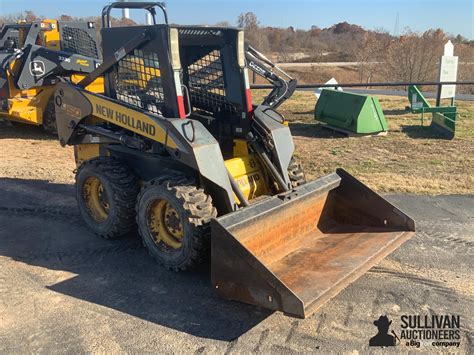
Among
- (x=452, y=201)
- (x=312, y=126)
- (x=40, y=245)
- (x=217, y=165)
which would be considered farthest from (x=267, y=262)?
(x=312, y=126)

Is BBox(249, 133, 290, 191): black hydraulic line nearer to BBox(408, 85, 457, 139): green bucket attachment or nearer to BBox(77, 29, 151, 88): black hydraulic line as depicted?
BBox(77, 29, 151, 88): black hydraulic line

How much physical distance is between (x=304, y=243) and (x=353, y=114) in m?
5.89

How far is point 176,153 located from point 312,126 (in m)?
7.31

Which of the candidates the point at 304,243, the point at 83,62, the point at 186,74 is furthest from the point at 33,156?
the point at 304,243

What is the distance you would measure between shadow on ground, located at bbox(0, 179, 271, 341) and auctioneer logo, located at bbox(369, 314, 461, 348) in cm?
82

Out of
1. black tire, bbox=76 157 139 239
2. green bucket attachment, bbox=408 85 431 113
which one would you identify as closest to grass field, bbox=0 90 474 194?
green bucket attachment, bbox=408 85 431 113

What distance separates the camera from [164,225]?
4.27 meters

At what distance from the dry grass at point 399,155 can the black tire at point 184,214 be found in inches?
131

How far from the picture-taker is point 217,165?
3943 millimetres

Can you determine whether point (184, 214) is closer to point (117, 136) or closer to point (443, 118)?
point (117, 136)

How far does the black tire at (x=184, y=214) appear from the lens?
381 centimetres

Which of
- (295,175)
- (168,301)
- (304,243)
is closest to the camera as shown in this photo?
(168,301)

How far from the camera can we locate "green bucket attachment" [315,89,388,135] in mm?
9570

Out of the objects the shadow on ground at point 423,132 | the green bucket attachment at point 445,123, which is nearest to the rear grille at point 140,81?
the shadow on ground at point 423,132
